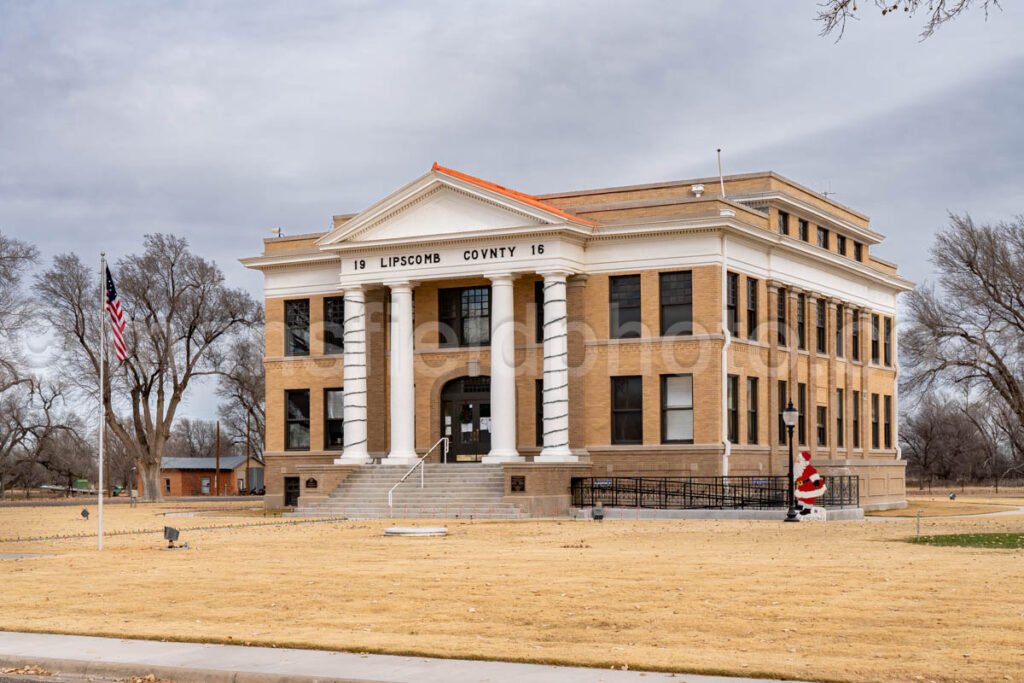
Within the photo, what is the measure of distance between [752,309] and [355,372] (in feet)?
48.5

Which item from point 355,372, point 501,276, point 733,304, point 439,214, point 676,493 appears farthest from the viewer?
point 355,372

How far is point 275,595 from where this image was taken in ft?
64.4

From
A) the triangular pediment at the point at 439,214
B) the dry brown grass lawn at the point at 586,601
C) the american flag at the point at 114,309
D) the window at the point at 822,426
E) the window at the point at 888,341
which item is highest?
the triangular pediment at the point at 439,214

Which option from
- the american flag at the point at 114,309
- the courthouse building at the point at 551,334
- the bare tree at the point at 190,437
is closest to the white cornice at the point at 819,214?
the courthouse building at the point at 551,334

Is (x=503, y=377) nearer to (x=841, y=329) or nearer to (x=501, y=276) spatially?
(x=501, y=276)

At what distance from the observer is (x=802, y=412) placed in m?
53.1

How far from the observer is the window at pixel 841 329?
5703 centimetres

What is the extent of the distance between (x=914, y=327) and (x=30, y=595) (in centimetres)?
5672

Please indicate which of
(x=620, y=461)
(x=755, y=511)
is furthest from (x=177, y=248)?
(x=755, y=511)

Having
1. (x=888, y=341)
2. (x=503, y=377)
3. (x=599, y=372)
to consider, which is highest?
(x=888, y=341)

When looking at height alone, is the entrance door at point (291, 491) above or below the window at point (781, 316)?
below

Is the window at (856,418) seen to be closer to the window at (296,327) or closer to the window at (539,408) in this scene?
the window at (539,408)

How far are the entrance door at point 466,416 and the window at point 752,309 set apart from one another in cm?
978

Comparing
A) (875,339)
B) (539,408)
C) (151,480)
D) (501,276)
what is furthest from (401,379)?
(151,480)
